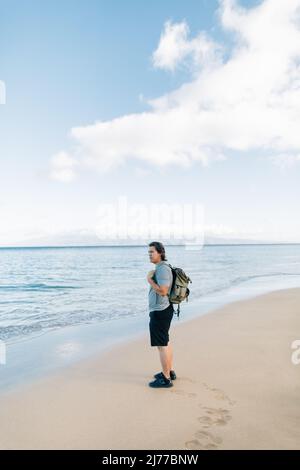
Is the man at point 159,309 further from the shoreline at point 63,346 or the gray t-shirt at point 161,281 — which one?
the shoreline at point 63,346

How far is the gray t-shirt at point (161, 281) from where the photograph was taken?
18.1 feet

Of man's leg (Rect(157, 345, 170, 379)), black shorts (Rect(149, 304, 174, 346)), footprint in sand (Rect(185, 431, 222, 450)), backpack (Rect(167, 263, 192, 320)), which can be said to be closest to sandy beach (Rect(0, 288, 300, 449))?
footprint in sand (Rect(185, 431, 222, 450))

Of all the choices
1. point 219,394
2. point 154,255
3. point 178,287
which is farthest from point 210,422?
point 154,255

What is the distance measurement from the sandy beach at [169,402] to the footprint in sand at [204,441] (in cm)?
1

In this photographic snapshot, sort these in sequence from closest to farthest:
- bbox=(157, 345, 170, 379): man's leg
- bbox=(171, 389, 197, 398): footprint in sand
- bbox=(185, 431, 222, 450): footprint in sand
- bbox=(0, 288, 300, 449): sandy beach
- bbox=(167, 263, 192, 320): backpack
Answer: bbox=(185, 431, 222, 450): footprint in sand, bbox=(0, 288, 300, 449): sandy beach, bbox=(171, 389, 197, 398): footprint in sand, bbox=(167, 263, 192, 320): backpack, bbox=(157, 345, 170, 379): man's leg

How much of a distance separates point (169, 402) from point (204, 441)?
116 cm

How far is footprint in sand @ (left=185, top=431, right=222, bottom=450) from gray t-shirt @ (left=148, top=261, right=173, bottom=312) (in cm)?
196

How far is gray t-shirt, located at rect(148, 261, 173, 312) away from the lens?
552 centimetres

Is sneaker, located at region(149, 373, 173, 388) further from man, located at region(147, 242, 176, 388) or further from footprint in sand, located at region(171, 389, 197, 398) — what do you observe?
footprint in sand, located at region(171, 389, 197, 398)

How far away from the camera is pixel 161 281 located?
18.1 feet

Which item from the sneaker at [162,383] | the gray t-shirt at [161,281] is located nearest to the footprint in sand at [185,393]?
the sneaker at [162,383]
